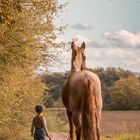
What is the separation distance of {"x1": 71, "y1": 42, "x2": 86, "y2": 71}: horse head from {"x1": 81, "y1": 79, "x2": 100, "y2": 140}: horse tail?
6.82ft

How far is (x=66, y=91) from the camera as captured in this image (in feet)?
43.2

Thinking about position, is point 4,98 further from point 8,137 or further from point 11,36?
point 8,137

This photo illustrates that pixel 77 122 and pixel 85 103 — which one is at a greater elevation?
pixel 85 103

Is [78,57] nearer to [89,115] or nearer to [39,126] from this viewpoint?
[39,126]

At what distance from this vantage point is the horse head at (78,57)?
1395cm

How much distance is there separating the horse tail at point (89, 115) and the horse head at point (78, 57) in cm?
208

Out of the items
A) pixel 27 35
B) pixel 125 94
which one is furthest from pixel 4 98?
pixel 125 94

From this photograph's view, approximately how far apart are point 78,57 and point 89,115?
2.74 metres

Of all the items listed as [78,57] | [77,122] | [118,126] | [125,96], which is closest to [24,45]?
[78,57]

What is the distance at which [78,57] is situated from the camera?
46.1 feet

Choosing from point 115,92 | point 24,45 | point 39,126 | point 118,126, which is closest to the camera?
point 39,126

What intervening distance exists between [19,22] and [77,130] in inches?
518

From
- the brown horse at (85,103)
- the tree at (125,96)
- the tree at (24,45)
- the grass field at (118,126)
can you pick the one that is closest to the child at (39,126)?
the brown horse at (85,103)

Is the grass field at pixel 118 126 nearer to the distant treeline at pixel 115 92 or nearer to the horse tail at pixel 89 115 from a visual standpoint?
the distant treeline at pixel 115 92
